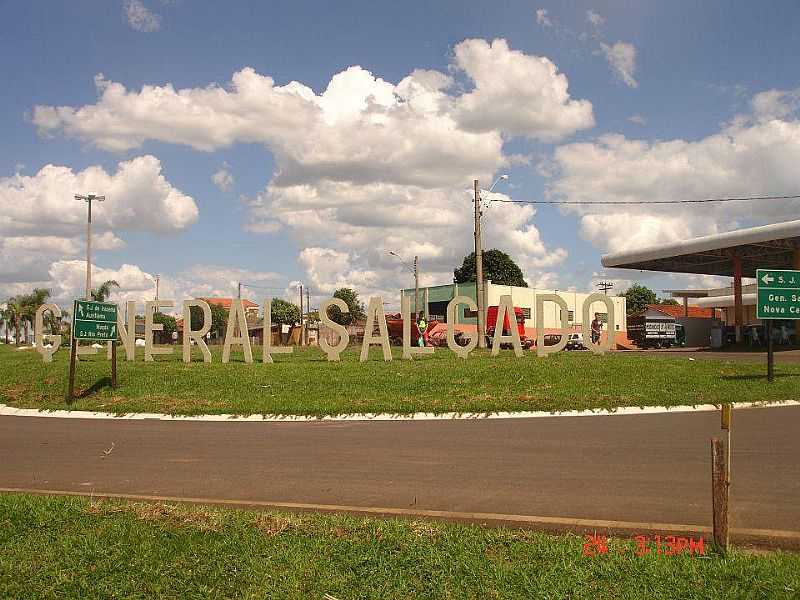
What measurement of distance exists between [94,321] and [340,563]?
59.4ft

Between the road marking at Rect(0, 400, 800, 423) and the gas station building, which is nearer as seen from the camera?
the road marking at Rect(0, 400, 800, 423)

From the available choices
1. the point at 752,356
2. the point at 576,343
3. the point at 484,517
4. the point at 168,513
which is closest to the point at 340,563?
the point at 484,517

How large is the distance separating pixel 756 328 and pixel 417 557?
142ft

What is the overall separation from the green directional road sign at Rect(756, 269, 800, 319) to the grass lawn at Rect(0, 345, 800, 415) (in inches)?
72.3

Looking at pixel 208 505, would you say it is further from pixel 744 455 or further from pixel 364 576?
pixel 744 455

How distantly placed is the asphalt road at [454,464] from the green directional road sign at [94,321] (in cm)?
542

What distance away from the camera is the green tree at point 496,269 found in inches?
3585

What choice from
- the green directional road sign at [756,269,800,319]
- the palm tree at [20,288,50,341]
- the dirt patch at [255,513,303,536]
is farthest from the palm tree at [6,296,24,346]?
the dirt patch at [255,513,303,536]

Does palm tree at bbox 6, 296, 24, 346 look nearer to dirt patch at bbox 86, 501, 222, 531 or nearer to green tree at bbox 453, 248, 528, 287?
green tree at bbox 453, 248, 528, 287

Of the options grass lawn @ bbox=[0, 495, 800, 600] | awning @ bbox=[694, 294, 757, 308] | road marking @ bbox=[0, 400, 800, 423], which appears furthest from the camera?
awning @ bbox=[694, 294, 757, 308]

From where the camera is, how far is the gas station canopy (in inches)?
1459

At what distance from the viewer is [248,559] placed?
225 inches

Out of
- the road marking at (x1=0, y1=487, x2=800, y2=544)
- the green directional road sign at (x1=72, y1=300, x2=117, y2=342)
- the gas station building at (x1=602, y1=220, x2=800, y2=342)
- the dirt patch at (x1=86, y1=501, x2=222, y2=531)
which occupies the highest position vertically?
the gas station building at (x1=602, y1=220, x2=800, y2=342)

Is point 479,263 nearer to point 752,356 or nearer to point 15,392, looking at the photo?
point 752,356
